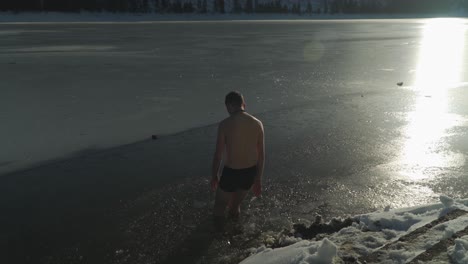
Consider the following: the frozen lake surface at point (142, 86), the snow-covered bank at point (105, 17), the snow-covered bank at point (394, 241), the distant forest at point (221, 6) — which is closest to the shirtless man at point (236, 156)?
the snow-covered bank at point (394, 241)

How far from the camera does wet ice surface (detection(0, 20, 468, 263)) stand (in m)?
4.20

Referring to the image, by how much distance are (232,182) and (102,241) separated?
1235mm

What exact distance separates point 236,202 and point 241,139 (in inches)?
25.5

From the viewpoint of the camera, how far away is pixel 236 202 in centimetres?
434

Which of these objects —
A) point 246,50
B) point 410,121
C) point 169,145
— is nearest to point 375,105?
point 410,121

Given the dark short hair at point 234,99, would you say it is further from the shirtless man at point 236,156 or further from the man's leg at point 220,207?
the man's leg at point 220,207

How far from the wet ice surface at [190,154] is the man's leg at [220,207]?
0.15m

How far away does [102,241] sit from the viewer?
4020mm

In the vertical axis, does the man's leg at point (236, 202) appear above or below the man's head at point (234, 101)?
below

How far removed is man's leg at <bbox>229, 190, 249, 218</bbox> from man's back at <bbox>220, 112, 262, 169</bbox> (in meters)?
0.28

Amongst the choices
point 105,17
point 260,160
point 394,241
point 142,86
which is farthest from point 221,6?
point 394,241

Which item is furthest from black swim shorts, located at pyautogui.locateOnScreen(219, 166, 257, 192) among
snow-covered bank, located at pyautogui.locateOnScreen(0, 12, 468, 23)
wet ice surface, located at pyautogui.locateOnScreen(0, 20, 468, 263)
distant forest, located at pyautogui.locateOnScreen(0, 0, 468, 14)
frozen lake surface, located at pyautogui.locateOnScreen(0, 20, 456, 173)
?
distant forest, located at pyautogui.locateOnScreen(0, 0, 468, 14)

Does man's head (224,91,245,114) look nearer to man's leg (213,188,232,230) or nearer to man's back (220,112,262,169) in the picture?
man's back (220,112,262,169)

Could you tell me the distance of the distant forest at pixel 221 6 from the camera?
59.2 metres
